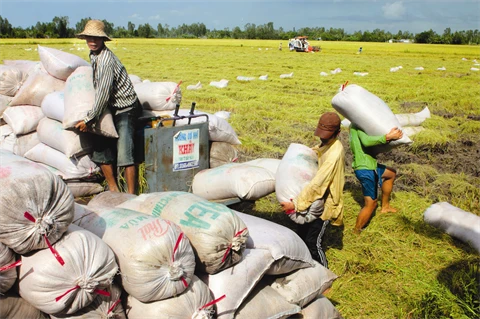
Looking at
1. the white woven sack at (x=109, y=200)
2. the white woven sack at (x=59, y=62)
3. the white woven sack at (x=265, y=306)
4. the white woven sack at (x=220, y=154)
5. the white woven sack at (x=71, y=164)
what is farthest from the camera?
the white woven sack at (x=59, y=62)

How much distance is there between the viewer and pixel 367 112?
3744 mm

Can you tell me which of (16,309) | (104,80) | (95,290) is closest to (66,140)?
(104,80)

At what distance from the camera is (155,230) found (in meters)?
2.04

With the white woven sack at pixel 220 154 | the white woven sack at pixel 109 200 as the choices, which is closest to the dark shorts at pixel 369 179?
the white woven sack at pixel 220 154

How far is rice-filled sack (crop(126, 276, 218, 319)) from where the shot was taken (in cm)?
201

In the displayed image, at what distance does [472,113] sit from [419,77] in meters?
7.40

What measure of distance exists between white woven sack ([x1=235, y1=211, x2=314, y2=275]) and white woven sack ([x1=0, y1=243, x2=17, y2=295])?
1290 millimetres

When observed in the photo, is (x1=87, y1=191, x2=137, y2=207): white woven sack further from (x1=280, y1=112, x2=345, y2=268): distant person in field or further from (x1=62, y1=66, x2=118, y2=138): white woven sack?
(x1=280, y1=112, x2=345, y2=268): distant person in field

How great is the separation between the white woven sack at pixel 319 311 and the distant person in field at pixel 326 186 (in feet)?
2.02

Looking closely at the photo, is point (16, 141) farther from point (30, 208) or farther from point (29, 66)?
point (30, 208)

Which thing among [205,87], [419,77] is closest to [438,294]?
[205,87]

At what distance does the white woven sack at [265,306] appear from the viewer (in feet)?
7.71

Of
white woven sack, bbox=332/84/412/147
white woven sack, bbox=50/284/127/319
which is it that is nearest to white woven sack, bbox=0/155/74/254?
white woven sack, bbox=50/284/127/319

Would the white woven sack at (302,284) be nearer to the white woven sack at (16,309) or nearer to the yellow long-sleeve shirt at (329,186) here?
the yellow long-sleeve shirt at (329,186)
